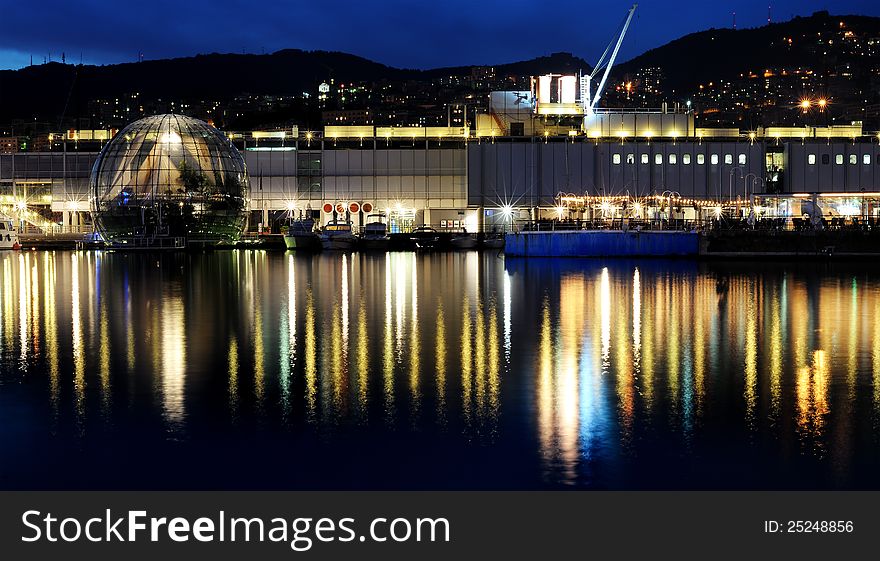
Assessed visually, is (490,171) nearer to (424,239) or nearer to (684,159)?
(684,159)

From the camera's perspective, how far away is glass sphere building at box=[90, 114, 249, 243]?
306ft

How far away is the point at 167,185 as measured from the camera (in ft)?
306

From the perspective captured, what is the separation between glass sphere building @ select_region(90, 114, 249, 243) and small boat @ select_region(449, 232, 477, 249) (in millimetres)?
18180

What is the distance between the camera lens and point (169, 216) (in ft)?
307

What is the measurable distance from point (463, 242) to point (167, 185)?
24.2 m

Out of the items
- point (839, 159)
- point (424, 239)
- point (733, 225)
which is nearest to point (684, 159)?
point (839, 159)

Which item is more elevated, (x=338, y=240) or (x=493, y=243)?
(x=338, y=240)

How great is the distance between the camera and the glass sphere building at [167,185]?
93.4 meters

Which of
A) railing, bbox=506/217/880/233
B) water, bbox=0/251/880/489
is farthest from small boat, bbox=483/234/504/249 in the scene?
water, bbox=0/251/880/489
